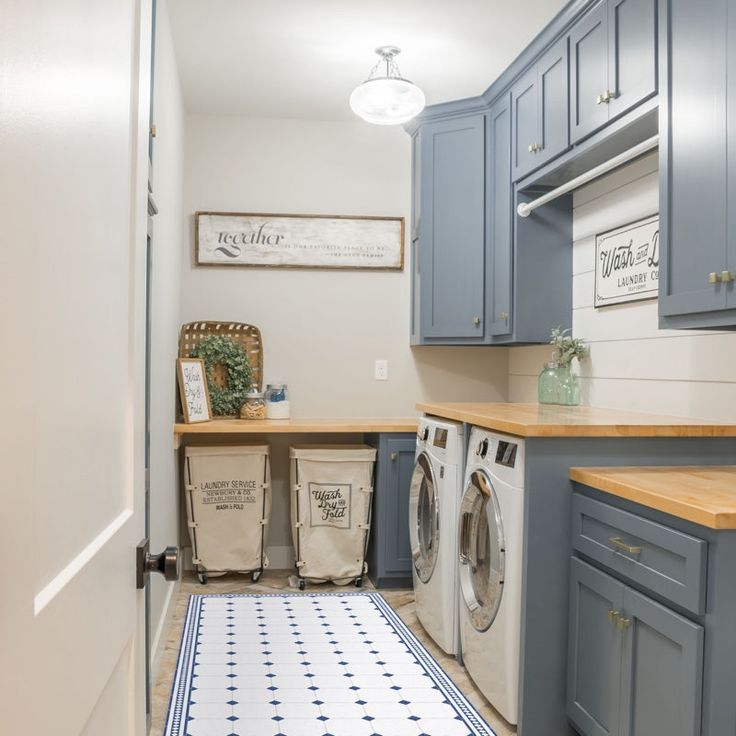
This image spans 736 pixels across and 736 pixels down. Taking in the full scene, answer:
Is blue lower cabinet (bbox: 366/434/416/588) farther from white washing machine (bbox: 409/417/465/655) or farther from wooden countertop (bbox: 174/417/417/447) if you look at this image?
white washing machine (bbox: 409/417/465/655)

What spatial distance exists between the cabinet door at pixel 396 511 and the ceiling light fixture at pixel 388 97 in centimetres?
165

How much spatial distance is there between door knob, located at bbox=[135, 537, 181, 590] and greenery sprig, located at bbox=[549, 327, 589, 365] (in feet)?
8.81

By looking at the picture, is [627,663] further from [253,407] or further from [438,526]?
[253,407]

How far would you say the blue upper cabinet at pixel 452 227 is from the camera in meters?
4.04

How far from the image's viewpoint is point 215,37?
349 cm

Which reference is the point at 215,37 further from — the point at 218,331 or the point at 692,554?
A: the point at 692,554

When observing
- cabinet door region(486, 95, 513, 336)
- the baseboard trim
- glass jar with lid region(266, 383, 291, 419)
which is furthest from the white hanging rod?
the baseboard trim

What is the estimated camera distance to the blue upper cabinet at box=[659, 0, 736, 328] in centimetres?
201

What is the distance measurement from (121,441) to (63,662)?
34 centimetres

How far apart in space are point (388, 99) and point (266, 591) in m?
2.53

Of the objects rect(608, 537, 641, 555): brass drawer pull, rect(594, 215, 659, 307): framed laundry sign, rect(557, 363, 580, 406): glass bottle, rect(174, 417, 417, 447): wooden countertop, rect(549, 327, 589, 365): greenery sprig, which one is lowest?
rect(608, 537, 641, 555): brass drawer pull

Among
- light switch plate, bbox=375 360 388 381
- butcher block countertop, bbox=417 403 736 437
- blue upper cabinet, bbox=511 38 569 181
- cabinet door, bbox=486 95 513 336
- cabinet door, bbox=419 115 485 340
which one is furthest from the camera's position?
light switch plate, bbox=375 360 388 381

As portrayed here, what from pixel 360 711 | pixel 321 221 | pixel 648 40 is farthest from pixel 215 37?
pixel 360 711

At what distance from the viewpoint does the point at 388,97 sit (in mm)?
3551
